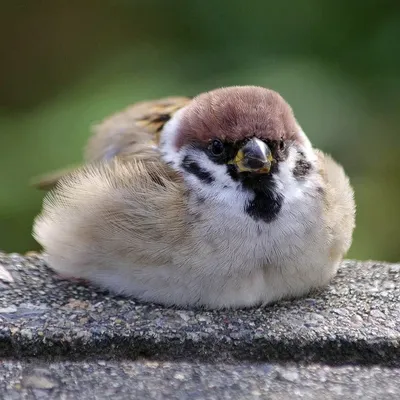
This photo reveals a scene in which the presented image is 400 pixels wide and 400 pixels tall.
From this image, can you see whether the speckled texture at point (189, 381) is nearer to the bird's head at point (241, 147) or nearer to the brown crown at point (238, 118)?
the bird's head at point (241, 147)

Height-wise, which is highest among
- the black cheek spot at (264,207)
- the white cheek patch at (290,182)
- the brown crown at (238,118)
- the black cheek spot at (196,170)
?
the brown crown at (238,118)

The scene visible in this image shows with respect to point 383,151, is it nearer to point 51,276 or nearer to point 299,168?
point 299,168

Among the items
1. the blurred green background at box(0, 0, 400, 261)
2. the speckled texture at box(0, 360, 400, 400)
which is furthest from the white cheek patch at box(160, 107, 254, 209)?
the blurred green background at box(0, 0, 400, 261)

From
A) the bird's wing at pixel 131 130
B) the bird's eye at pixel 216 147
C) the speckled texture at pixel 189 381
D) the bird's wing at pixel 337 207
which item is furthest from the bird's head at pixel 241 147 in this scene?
the speckled texture at pixel 189 381

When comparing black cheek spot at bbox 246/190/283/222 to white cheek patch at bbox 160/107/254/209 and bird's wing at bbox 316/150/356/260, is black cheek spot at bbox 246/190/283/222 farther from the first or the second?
bird's wing at bbox 316/150/356/260

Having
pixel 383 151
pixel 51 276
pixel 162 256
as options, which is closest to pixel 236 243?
pixel 162 256

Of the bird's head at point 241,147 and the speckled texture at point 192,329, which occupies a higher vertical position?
the bird's head at point 241,147
